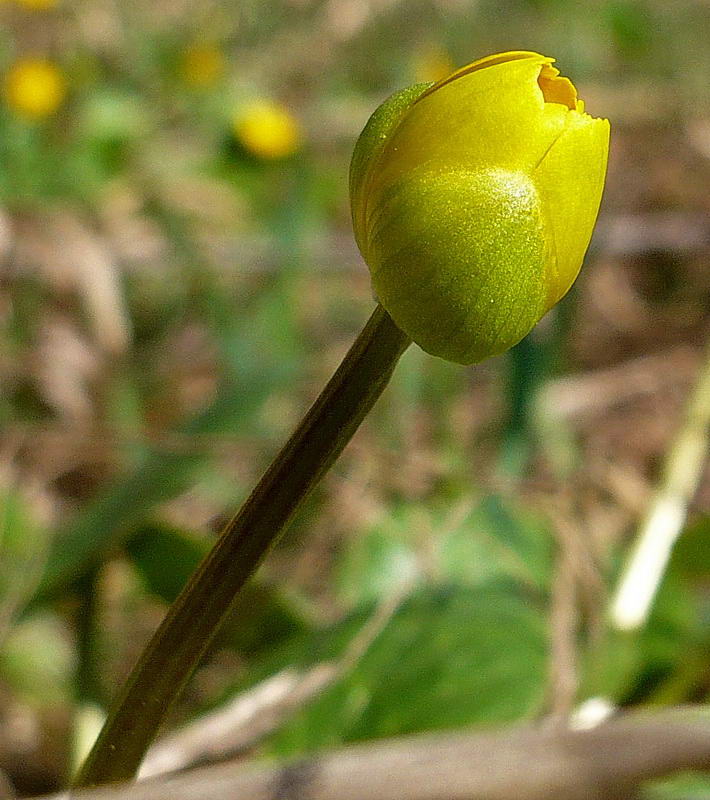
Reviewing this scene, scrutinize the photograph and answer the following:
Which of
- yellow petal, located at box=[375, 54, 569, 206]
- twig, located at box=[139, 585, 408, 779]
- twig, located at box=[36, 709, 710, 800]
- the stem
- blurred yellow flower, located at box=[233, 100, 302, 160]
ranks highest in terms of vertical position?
blurred yellow flower, located at box=[233, 100, 302, 160]

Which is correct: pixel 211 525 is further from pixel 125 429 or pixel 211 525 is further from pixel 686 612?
pixel 686 612

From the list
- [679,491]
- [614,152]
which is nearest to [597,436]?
[679,491]

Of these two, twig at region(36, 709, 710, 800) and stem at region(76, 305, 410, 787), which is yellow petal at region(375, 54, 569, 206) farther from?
twig at region(36, 709, 710, 800)

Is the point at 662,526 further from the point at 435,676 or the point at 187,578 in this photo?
the point at 187,578

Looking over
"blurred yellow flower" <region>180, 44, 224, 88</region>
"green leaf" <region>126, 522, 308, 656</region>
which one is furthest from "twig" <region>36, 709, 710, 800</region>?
"blurred yellow flower" <region>180, 44, 224, 88</region>

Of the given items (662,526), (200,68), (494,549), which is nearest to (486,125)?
(662,526)

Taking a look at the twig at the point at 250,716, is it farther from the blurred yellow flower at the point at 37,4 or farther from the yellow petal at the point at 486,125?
the blurred yellow flower at the point at 37,4
